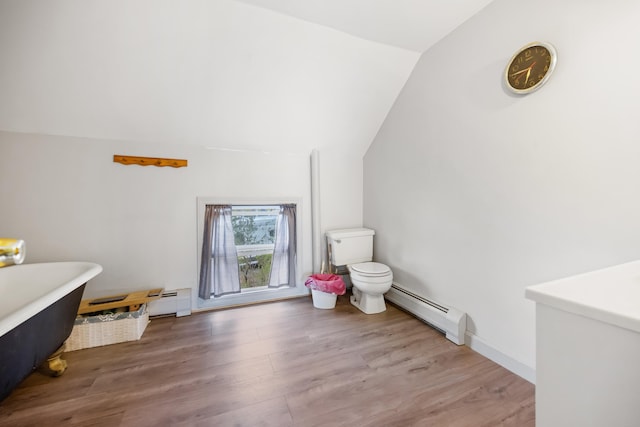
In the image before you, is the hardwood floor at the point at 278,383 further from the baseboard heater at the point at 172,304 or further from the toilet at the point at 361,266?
the toilet at the point at 361,266

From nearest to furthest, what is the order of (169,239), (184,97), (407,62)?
(184,97) → (407,62) → (169,239)

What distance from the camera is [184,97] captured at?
2127 mm

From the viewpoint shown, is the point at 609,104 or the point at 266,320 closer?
the point at 609,104

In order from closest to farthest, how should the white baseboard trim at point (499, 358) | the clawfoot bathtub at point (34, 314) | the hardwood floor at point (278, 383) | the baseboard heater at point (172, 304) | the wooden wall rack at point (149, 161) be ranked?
the clawfoot bathtub at point (34, 314)
the hardwood floor at point (278, 383)
the white baseboard trim at point (499, 358)
the wooden wall rack at point (149, 161)
the baseboard heater at point (172, 304)

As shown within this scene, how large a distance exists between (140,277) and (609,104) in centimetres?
349

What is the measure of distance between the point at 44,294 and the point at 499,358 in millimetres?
2761

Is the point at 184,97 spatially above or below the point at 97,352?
above

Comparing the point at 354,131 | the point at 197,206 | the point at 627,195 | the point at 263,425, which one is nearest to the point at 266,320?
the point at 263,425

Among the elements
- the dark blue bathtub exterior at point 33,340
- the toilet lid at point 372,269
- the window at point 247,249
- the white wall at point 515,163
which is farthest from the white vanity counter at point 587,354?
the window at point 247,249

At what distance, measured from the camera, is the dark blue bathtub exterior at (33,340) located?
1218mm

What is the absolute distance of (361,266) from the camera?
2.57 m

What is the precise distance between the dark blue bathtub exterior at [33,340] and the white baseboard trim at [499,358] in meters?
2.73

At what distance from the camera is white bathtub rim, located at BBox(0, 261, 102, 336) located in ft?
3.52

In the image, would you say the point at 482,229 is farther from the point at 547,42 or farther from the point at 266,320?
the point at 266,320
